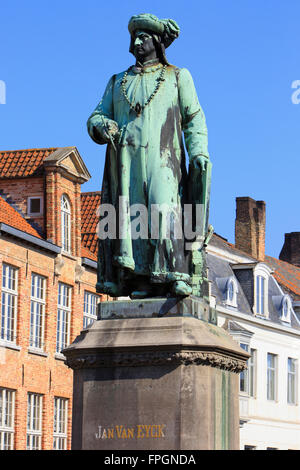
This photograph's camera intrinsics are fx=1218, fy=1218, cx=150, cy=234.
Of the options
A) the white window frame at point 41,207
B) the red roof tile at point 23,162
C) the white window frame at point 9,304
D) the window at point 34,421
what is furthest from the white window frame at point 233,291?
the white window frame at point 9,304

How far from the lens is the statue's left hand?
1011 centimetres

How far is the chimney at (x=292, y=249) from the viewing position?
70000 millimetres

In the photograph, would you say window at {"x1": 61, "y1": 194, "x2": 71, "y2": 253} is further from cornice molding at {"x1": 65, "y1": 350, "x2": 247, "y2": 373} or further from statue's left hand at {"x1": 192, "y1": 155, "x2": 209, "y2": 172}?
cornice molding at {"x1": 65, "y1": 350, "x2": 247, "y2": 373}

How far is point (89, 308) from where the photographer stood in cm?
3797

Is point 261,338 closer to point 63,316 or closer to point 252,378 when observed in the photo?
point 252,378

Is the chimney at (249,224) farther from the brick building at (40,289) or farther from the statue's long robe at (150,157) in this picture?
the statue's long robe at (150,157)

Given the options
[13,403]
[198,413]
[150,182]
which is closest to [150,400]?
[198,413]

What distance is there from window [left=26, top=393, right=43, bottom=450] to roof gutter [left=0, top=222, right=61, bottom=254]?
14.0ft

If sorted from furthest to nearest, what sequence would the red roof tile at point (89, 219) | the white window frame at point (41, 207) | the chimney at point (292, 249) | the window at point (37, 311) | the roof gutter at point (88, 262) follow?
1. the chimney at point (292, 249)
2. the red roof tile at point (89, 219)
3. the roof gutter at point (88, 262)
4. the white window frame at point (41, 207)
5. the window at point (37, 311)

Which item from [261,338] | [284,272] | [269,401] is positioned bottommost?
[269,401]

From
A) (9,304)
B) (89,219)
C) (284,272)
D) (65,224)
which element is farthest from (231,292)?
(9,304)

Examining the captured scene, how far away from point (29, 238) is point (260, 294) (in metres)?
19.9

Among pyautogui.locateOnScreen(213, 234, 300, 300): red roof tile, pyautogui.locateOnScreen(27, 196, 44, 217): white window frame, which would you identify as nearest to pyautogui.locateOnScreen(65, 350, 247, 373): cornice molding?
pyautogui.locateOnScreen(27, 196, 44, 217): white window frame

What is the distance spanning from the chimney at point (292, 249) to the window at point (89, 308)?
108ft
